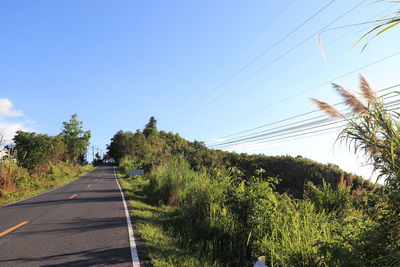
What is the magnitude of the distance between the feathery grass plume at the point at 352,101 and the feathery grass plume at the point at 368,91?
122mm

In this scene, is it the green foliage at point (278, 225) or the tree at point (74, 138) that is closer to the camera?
the green foliage at point (278, 225)

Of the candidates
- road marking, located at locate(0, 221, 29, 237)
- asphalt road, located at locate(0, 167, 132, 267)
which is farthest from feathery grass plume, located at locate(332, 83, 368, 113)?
road marking, located at locate(0, 221, 29, 237)

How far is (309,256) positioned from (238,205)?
2968 millimetres

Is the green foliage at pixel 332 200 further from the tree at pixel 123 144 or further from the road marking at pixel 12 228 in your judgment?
the tree at pixel 123 144

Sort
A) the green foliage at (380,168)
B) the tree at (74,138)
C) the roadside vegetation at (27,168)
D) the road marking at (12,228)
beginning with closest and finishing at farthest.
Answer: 1. the green foliage at (380,168)
2. the road marking at (12,228)
3. the roadside vegetation at (27,168)
4. the tree at (74,138)

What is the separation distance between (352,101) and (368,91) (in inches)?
9.9

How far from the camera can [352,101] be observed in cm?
402

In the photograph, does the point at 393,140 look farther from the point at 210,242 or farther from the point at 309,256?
the point at 210,242

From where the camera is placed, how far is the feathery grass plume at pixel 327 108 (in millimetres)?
4270

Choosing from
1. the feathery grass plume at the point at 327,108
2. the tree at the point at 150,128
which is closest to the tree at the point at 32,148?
the feathery grass plume at the point at 327,108

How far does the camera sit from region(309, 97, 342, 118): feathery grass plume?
4270mm

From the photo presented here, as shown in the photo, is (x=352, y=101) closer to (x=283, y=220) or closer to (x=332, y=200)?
(x=283, y=220)

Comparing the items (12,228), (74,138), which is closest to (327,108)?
(12,228)

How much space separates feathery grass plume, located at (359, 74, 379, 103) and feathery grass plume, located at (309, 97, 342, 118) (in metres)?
0.47
